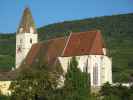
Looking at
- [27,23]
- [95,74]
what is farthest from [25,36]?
[95,74]

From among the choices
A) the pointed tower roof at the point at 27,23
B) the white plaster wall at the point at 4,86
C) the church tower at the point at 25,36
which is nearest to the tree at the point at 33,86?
the white plaster wall at the point at 4,86

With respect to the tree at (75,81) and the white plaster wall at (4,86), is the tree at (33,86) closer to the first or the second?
the tree at (75,81)

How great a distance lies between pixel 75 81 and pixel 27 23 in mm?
22173

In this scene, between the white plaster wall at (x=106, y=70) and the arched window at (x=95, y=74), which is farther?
the white plaster wall at (x=106, y=70)

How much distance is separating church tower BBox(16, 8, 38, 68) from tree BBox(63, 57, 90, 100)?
17415 millimetres

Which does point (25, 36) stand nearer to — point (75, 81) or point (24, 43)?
point (24, 43)

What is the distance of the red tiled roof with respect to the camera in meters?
64.2

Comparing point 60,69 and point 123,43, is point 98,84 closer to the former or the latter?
point 60,69

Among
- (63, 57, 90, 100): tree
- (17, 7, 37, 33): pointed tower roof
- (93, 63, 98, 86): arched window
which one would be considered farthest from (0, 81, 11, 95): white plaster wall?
(93, 63, 98, 86): arched window

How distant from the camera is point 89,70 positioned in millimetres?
64562

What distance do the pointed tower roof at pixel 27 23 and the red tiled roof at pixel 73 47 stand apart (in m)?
4.68

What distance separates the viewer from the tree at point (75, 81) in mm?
54831

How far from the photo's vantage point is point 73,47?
66.5m

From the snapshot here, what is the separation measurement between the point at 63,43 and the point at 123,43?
7985cm
